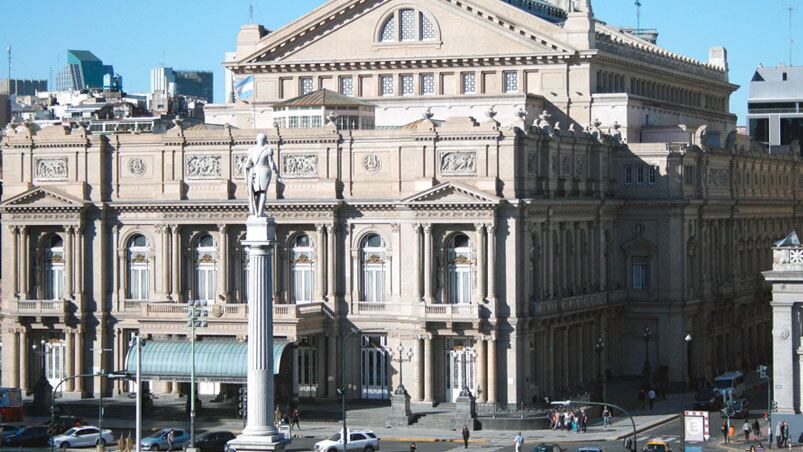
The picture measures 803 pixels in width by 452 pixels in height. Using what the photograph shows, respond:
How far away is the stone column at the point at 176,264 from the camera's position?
130 metres

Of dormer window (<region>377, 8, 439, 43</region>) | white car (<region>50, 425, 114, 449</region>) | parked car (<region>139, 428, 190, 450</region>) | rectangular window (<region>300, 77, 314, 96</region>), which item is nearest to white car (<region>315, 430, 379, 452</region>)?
parked car (<region>139, 428, 190, 450</region>)

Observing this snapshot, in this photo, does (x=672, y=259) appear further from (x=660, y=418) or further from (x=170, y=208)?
(x=170, y=208)

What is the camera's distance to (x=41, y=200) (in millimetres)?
131375

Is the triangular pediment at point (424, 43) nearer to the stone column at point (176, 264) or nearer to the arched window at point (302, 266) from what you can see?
the arched window at point (302, 266)

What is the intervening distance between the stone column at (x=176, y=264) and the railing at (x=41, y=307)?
704 cm

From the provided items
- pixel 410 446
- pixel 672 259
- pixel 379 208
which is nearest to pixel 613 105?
pixel 672 259

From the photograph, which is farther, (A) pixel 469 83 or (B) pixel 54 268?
(A) pixel 469 83

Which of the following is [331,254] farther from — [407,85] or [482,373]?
[407,85]

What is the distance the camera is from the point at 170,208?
129875mm

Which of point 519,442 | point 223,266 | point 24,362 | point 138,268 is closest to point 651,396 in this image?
point 519,442

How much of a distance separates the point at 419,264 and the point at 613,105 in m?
27.1

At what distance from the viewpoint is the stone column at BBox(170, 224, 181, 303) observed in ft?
425

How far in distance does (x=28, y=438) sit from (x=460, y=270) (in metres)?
27.3

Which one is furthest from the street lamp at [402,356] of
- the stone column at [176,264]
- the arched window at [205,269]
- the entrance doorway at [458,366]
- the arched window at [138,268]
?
the arched window at [138,268]
